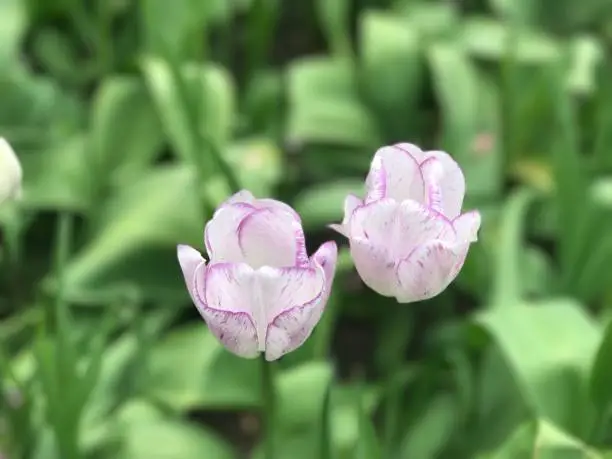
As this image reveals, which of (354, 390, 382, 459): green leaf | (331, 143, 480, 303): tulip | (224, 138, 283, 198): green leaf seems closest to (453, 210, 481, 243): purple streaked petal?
(331, 143, 480, 303): tulip

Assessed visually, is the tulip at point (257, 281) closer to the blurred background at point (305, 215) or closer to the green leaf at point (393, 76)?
the blurred background at point (305, 215)

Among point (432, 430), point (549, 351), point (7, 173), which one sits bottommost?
point (432, 430)

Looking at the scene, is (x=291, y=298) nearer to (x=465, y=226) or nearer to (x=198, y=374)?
(x=465, y=226)

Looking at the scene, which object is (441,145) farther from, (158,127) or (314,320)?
(314,320)

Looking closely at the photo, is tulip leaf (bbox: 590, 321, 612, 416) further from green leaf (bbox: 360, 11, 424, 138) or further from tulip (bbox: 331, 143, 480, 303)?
green leaf (bbox: 360, 11, 424, 138)

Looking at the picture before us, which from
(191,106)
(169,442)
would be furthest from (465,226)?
(191,106)

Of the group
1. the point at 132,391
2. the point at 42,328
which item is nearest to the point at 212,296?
the point at 42,328
